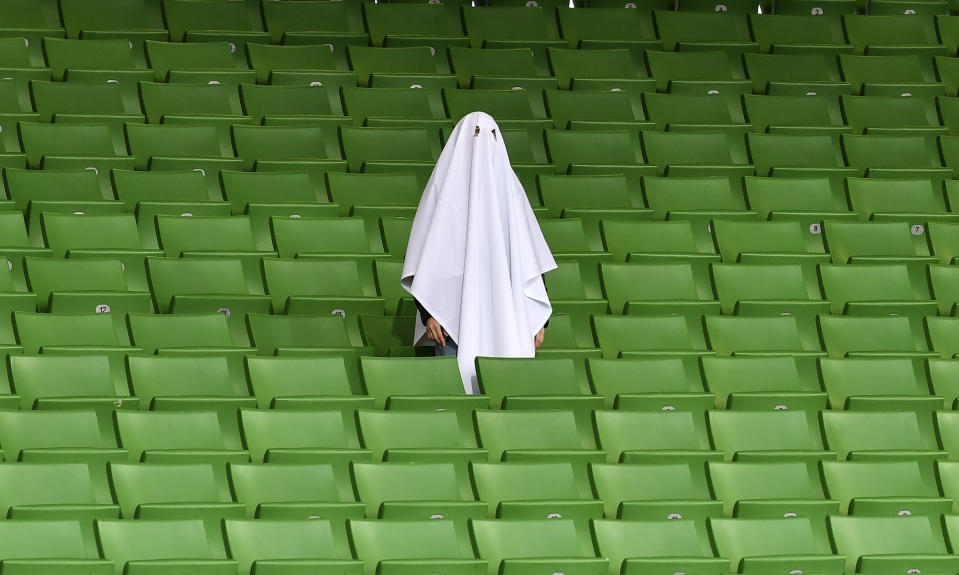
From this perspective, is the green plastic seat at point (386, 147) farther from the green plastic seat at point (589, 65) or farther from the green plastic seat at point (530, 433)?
the green plastic seat at point (530, 433)

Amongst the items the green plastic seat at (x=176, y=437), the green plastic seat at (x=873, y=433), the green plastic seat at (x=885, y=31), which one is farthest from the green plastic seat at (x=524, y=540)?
the green plastic seat at (x=885, y=31)

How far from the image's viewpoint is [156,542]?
1724mm

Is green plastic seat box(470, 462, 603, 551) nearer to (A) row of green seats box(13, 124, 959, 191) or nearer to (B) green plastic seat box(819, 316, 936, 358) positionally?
(B) green plastic seat box(819, 316, 936, 358)

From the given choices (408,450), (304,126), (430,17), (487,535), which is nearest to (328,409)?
(408,450)

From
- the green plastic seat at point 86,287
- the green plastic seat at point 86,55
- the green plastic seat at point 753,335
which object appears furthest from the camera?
the green plastic seat at point 86,55

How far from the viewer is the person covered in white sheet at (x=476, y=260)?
2.24 metres

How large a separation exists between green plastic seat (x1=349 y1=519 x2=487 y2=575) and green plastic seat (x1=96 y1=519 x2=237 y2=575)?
165mm

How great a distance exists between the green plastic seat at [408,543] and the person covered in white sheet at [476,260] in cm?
42

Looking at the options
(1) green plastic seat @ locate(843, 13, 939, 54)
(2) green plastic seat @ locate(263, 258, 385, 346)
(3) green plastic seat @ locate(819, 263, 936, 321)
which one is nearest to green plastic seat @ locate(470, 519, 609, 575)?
(2) green plastic seat @ locate(263, 258, 385, 346)

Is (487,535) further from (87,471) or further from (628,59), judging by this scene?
(628,59)

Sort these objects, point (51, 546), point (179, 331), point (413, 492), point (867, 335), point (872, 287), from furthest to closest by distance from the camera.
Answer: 1. point (872, 287)
2. point (867, 335)
3. point (179, 331)
4. point (413, 492)
5. point (51, 546)

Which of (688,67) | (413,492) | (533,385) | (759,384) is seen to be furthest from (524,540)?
(688,67)

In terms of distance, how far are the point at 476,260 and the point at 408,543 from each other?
564mm

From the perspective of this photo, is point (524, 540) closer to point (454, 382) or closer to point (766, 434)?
point (454, 382)
